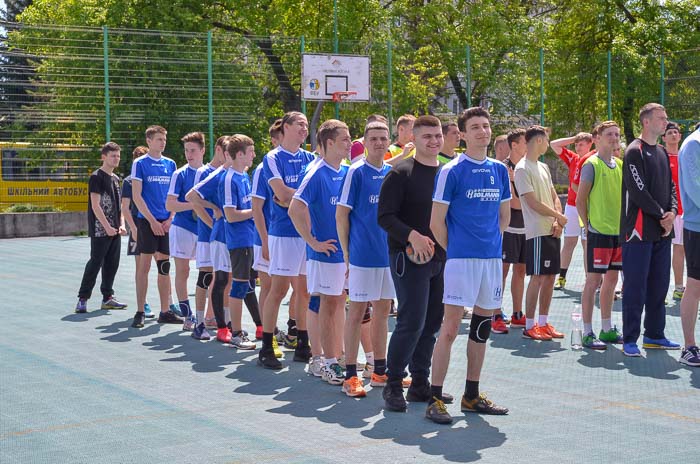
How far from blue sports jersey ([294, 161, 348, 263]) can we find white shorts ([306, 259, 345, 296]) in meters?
0.04

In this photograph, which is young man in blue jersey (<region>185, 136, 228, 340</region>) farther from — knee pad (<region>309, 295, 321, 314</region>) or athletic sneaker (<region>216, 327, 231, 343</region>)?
knee pad (<region>309, 295, 321, 314</region>)

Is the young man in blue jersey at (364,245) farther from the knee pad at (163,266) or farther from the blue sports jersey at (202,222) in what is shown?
the knee pad at (163,266)

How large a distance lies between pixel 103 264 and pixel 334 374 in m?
5.37

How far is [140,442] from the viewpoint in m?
5.65

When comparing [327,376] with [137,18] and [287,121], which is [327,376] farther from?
[137,18]

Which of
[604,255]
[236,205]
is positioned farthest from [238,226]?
[604,255]

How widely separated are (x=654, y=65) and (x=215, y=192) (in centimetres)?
2383

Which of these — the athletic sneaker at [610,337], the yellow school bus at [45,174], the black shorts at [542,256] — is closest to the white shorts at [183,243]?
the black shorts at [542,256]

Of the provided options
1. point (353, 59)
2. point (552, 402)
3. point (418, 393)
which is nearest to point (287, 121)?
point (418, 393)

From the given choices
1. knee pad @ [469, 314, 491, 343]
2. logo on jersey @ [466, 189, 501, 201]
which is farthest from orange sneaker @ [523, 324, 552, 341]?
logo on jersey @ [466, 189, 501, 201]

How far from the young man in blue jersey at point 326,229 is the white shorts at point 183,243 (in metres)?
2.87

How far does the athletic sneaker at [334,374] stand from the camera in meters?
7.29

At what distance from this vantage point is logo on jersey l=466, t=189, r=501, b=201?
6.20 m

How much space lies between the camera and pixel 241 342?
29.1ft
